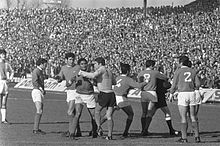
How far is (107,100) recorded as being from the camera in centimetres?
1427

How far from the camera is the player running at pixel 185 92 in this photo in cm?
1380

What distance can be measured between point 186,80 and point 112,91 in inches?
70.4

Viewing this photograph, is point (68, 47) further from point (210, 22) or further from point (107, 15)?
point (210, 22)

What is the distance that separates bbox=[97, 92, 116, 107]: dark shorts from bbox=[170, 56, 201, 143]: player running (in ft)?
4.67

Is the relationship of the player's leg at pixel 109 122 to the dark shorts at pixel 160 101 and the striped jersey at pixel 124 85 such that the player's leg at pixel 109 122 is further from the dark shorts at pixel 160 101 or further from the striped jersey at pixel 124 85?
the dark shorts at pixel 160 101

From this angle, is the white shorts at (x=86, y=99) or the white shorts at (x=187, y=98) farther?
the white shorts at (x=86, y=99)

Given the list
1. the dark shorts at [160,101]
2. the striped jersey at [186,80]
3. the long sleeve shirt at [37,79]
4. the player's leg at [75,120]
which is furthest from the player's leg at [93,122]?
the striped jersey at [186,80]

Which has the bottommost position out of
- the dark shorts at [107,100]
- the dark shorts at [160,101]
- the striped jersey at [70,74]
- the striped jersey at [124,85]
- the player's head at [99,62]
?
the dark shorts at [160,101]

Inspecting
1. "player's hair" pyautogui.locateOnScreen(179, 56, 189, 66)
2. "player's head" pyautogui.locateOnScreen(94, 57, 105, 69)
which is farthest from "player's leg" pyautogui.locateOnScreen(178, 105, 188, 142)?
"player's head" pyautogui.locateOnScreen(94, 57, 105, 69)

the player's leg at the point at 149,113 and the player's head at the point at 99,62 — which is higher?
the player's head at the point at 99,62

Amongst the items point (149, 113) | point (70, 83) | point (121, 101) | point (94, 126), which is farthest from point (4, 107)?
point (149, 113)

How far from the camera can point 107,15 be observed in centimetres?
6059

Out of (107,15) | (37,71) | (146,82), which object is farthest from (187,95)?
(107,15)

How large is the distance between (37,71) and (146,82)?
2887 mm
